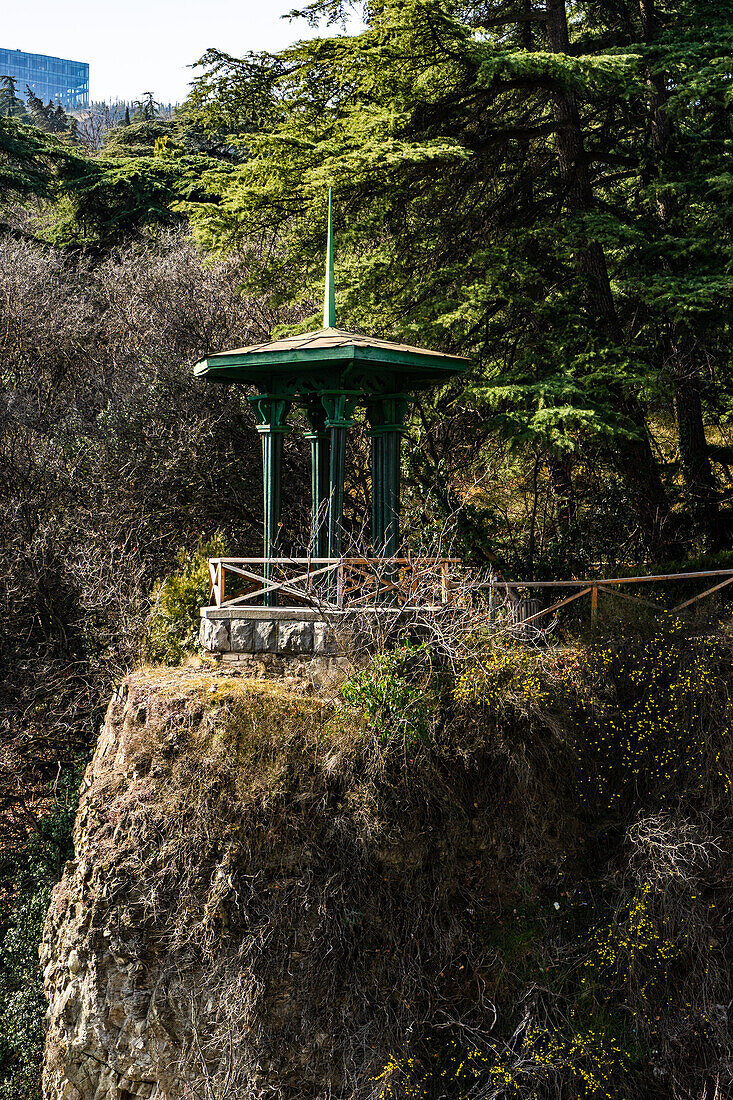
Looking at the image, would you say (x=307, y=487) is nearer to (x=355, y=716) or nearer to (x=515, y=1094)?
(x=355, y=716)

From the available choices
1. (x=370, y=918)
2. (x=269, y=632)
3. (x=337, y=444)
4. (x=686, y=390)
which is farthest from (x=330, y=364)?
(x=686, y=390)

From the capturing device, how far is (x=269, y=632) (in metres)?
9.05

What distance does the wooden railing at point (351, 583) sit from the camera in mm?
8570

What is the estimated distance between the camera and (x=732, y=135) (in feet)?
40.0

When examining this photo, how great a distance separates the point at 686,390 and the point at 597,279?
2283 mm

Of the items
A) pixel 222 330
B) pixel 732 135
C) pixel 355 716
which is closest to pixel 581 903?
pixel 355 716

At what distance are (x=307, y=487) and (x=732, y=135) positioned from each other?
8698mm

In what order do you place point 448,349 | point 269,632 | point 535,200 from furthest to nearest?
point 535,200
point 448,349
point 269,632

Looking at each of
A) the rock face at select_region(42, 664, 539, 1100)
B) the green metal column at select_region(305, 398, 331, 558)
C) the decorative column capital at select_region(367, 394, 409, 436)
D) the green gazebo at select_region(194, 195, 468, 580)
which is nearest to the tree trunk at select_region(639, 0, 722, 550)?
the green gazebo at select_region(194, 195, 468, 580)

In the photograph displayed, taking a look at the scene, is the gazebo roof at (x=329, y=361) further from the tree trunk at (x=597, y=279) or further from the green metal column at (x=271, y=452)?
the tree trunk at (x=597, y=279)

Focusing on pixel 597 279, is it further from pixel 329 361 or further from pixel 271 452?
pixel 271 452

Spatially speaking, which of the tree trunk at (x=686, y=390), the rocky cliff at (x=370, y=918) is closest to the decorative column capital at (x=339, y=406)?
the rocky cliff at (x=370, y=918)

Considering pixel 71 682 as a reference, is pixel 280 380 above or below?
above

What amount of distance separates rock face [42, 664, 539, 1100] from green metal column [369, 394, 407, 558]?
7.88 feet
